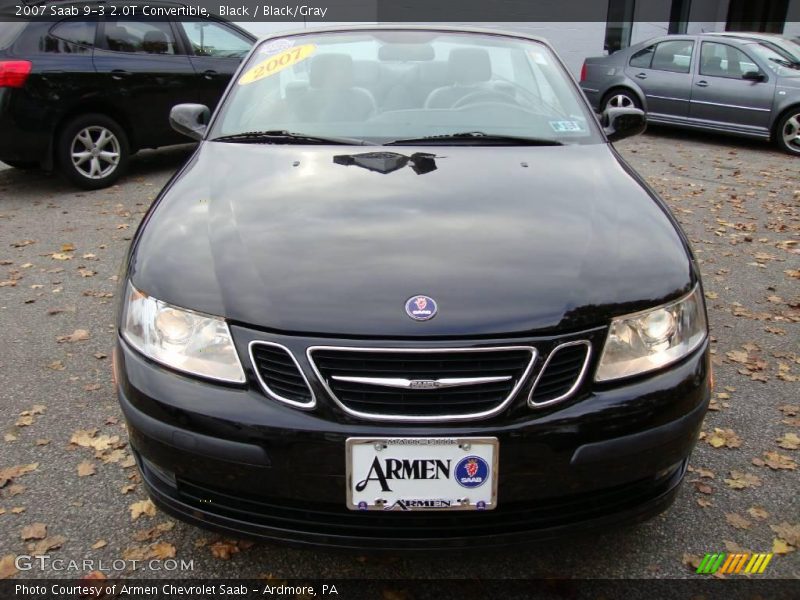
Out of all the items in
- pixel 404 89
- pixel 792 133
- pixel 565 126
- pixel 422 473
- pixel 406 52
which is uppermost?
pixel 406 52

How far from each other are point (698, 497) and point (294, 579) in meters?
1.43

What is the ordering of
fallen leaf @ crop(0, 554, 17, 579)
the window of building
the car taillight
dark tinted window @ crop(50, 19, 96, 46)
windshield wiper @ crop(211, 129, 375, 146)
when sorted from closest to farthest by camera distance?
fallen leaf @ crop(0, 554, 17, 579) → windshield wiper @ crop(211, 129, 375, 146) → the car taillight → dark tinted window @ crop(50, 19, 96, 46) → the window of building

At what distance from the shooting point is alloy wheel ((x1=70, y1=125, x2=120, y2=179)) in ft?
21.8

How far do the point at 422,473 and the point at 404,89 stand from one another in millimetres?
1961

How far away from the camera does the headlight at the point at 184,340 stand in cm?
188

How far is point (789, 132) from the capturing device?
916 centimetres

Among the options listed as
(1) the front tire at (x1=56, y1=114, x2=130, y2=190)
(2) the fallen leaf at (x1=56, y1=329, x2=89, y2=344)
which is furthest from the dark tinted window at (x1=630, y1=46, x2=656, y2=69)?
(2) the fallen leaf at (x1=56, y1=329, x2=89, y2=344)

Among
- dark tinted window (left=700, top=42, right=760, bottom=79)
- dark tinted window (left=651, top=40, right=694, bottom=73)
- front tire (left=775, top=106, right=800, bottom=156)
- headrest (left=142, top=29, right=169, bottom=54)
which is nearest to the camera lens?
headrest (left=142, top=29, right=169, bottom=54)

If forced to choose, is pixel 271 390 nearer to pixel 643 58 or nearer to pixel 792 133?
pixel 792 133

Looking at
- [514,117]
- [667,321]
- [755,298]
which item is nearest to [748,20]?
[755,298]

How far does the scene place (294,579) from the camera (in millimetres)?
2188

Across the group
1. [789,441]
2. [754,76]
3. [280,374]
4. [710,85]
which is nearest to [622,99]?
[710,85]

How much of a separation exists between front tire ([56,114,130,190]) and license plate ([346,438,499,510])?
5.82 meters

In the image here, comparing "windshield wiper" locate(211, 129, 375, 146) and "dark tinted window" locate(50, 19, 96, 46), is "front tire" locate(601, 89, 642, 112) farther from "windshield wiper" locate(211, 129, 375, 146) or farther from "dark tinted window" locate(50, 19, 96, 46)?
"windshield wiper" locate(211, 129, 375, 146)
